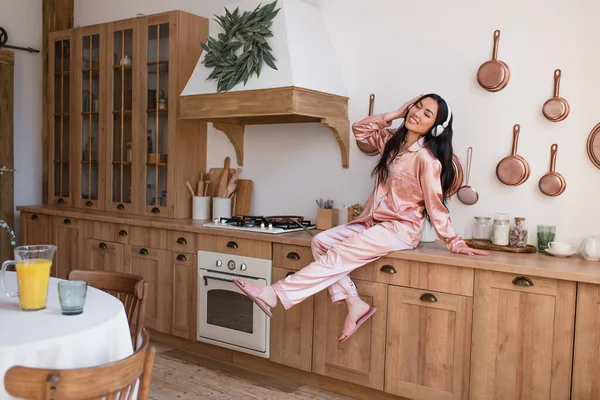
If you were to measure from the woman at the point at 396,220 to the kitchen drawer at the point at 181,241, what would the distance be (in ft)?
2.84

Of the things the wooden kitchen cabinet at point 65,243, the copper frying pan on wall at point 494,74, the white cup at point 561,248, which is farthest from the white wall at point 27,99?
the white cup at point 561,248

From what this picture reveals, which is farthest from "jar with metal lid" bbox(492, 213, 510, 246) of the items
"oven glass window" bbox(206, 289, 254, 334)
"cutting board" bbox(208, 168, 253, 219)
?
"cutting board" bbox(208, 168, 253, 219)

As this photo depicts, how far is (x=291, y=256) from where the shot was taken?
3264 mm

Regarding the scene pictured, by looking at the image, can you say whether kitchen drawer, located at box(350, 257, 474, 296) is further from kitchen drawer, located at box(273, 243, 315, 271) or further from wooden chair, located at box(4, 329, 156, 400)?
wooden chair, located at box(4, 329, 156, 400)

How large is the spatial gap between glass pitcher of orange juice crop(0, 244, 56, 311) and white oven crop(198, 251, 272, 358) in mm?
1575

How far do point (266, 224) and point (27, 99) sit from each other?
116 inches

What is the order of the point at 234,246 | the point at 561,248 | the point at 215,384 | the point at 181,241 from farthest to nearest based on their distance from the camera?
the point at 181,241
the point at 234,246
the point at 215,384
the point at 561,248

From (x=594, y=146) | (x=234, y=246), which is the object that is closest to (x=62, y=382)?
(x=234, y=246)

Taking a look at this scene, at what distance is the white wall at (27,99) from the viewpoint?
5.13 m

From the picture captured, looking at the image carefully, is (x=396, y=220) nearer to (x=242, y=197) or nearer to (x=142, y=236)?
(x=242, y=197)

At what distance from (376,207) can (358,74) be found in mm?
954

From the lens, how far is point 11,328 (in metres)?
1.70

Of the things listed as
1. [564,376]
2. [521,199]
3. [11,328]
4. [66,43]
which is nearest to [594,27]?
[521,199]

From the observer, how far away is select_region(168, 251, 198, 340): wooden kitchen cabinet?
3.74 metres
